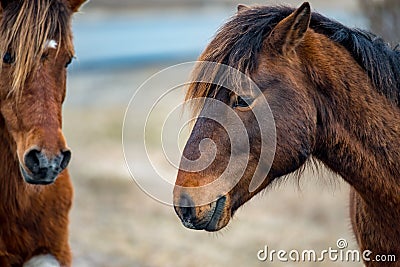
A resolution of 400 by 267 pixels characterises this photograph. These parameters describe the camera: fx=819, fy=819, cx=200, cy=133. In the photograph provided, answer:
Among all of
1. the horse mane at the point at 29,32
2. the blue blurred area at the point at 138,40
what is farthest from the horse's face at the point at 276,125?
the blue blurred area at the point at 138,40

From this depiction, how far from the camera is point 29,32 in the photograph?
526 centimetres

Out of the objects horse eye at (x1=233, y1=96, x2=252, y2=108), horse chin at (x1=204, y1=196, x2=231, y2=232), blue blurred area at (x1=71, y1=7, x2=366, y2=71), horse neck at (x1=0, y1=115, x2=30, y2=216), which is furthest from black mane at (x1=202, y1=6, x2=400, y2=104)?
blue blurred area at (x1=71, y1=7, x2=366, y2=71)

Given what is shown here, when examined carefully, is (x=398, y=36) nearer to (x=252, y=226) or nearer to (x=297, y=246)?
(x=297, y=246)

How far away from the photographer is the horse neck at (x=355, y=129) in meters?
4.65

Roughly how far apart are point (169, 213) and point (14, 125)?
18.6ft

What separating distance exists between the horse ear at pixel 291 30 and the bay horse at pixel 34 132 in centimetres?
148

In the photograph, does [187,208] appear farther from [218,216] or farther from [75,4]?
[75,4]

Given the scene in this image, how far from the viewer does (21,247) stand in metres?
5.67

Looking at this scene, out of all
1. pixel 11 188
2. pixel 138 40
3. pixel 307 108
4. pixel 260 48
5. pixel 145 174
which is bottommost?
pixel 145 174

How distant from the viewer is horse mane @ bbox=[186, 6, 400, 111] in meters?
4.55

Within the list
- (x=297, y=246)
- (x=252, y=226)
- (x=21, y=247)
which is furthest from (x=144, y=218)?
(x=21, y=247)

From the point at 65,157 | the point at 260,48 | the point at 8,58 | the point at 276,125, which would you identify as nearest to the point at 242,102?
the point at 276,125

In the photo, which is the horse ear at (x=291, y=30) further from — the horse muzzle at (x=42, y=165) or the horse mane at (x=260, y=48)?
the horse muzzle at (x=42, y=165)

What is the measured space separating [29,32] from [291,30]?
1766mm
